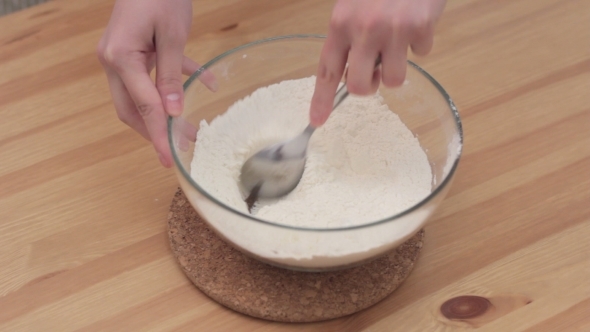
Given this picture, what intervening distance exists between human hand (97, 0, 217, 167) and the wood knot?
427 millimetres

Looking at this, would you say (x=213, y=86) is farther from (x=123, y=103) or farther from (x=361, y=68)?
(x=361, y=68)

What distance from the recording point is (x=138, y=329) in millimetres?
778

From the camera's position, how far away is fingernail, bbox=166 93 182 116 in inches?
32.6

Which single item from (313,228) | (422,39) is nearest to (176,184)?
(313,228)

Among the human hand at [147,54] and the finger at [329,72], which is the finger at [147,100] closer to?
the human hand at [147,54]

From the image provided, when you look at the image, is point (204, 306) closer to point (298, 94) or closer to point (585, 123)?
point (298, 94)

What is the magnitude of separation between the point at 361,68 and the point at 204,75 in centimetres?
31

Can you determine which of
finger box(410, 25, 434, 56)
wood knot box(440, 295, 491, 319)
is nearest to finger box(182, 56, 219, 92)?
finger box(410, 25, 434, 56)

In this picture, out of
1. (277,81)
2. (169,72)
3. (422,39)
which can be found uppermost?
(422,39)

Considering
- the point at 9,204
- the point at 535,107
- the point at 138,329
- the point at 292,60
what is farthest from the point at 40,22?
the point at 535,107

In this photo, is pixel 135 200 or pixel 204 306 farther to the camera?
pixel 135 200

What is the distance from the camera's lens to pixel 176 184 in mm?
960

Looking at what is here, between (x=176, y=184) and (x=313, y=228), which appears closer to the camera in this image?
(x=313, y=228)

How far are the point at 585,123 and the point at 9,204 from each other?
0.95m
